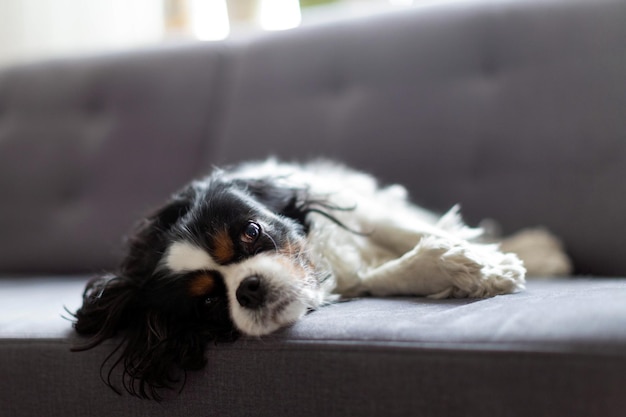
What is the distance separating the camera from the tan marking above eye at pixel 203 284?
149cm

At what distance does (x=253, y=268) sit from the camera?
4.74 feet

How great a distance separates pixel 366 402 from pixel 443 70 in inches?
54.8

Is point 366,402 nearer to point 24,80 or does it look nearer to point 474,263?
point 474,263

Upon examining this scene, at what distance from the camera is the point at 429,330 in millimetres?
1141

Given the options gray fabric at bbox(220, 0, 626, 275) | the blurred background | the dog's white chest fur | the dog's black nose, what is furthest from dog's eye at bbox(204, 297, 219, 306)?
the blurred background

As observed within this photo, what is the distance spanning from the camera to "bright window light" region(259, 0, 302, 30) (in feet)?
11.4

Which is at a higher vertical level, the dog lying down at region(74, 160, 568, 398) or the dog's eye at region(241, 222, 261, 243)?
the dog's eye at region(241, 222, 261, 243)

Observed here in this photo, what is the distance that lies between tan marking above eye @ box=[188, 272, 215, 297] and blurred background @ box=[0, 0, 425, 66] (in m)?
2.25

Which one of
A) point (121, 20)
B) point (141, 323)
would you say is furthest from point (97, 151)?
point (121, 20)

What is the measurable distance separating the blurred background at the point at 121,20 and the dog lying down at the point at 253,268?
6.29ft

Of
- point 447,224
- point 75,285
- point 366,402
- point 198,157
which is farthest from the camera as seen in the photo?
point 198,157

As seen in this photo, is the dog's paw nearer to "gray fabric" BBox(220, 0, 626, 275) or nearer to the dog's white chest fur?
the dog's white chest fur

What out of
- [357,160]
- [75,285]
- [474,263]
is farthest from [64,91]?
[474,263]

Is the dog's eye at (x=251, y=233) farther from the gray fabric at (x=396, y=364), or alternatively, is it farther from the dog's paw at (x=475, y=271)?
the dog's paw at (x=475, y=271)
